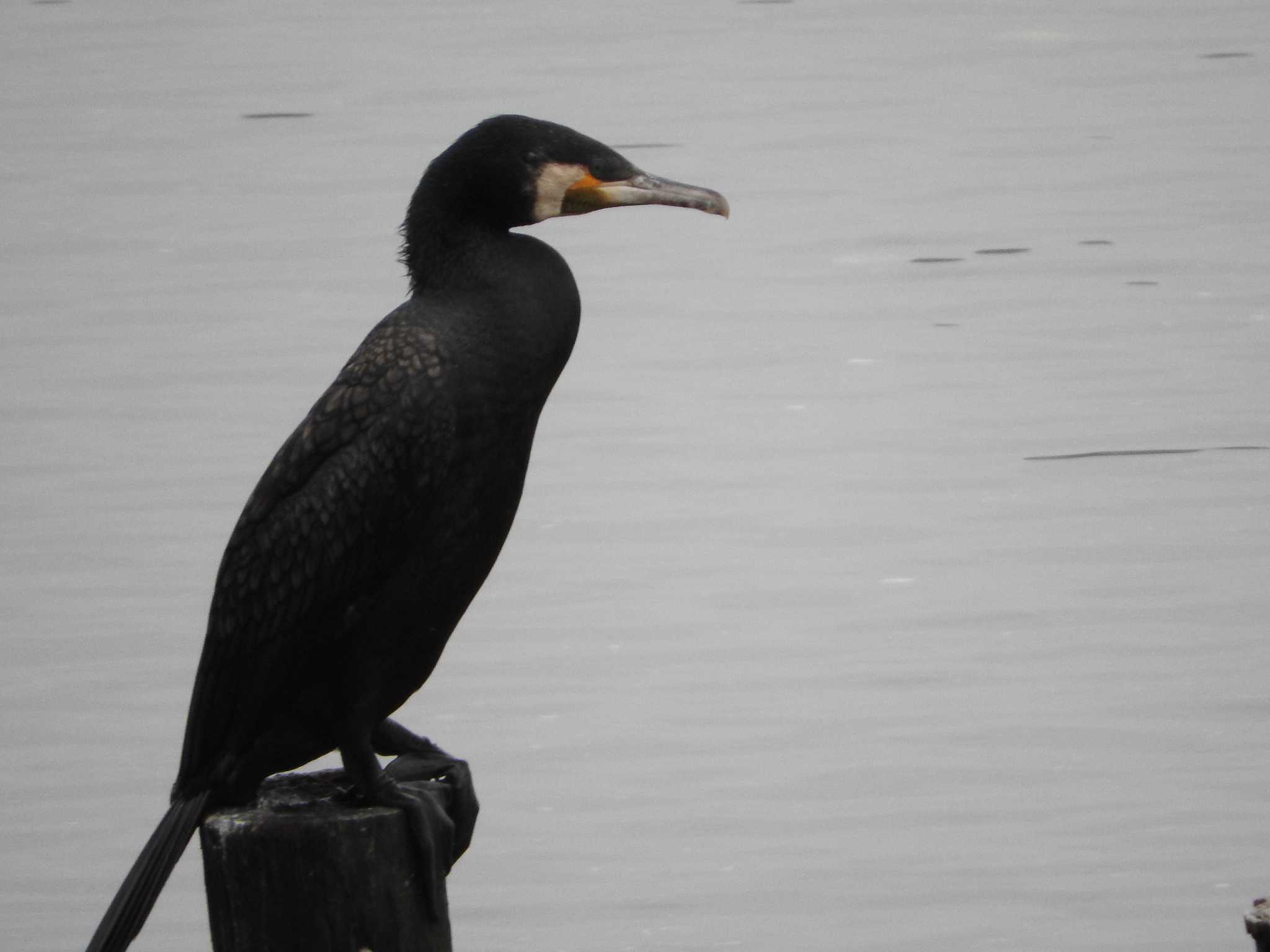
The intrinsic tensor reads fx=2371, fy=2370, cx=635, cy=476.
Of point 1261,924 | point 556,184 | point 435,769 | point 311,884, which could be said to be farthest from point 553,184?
point 1261,924

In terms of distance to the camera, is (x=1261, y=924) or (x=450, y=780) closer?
(x=1261, y=924)

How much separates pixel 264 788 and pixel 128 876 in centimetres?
23

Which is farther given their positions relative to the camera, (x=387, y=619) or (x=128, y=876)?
(x=387, y=619)

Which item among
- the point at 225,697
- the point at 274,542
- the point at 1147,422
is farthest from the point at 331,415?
the point at 1147,422

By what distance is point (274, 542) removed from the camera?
10.4ft

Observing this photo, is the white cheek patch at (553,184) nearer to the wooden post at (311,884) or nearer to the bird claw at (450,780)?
the bird claw at (450,780)

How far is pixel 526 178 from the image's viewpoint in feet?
10.5

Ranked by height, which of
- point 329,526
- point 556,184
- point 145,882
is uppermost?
point 556,184

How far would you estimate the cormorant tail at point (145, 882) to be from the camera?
9.53 feet

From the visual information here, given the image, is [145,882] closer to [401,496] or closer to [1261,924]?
[401,496]

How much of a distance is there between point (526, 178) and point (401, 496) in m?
0.46

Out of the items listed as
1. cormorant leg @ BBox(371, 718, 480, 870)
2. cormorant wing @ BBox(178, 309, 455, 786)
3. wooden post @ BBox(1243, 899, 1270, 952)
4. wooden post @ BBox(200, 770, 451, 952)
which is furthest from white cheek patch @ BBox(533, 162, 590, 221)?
wooden post @ BBox(1243, 899, 1270, 952)

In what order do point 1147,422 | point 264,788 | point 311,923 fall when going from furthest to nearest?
point 1147,422 < point 264,788 < point 311,923

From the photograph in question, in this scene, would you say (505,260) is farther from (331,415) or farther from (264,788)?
(264,788)
